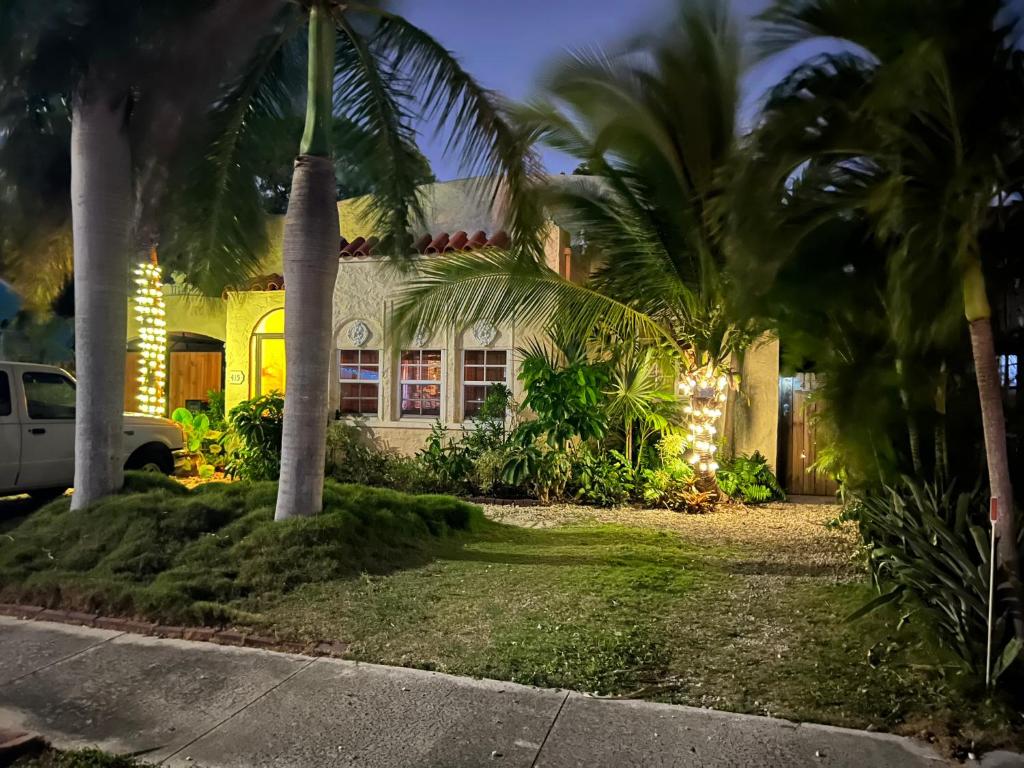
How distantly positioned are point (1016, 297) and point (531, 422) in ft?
21.7

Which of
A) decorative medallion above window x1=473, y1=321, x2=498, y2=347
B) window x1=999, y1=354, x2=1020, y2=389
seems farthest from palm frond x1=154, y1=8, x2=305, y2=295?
window x1=999, y1=354, x2=1020, y2=389

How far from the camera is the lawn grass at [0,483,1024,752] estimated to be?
4438 millimetres

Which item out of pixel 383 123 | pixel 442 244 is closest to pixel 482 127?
pixel 383 123

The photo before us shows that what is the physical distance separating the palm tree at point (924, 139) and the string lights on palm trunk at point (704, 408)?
5470 mm

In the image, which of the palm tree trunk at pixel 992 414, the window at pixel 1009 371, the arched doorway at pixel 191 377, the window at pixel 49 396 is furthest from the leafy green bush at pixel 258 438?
the palm tree trunk at pixel 992 414

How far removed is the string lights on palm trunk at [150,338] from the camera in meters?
13.8

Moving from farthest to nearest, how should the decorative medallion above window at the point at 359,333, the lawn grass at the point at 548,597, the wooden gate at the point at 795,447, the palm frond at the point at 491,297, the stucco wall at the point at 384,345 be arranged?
the decorative medallion above window at the point at 359,333 → the stucco wall at the point at 384,345 → the wooden gate at the point at 795,447 → the palm frond at the point at 491,297 → the lawn grass at the point at 548,597

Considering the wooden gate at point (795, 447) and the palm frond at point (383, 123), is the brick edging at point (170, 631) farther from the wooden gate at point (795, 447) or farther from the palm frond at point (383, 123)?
the wooden gate at point (795, 447)

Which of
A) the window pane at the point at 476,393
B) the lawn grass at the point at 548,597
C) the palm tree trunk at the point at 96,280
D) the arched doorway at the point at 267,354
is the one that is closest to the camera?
the lawn grass at the point at 548,597

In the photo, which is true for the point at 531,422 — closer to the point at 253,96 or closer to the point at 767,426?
the point at 767,426

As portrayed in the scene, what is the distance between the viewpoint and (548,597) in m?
6.15

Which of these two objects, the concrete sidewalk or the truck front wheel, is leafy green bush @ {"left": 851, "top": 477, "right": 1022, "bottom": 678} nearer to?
the concrete sidewalk

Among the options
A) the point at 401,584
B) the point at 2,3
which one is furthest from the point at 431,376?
the point at 2,3

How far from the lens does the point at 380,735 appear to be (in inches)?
157
